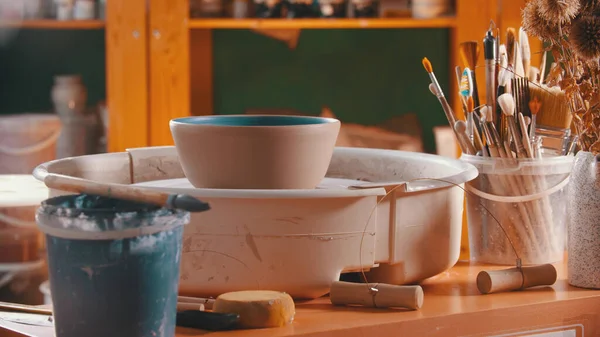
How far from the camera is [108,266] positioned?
752 mm

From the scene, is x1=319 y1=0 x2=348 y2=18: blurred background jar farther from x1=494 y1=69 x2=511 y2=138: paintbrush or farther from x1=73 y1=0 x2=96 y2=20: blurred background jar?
x1=494 y1=69 x2=511 y2=138: paintbrush

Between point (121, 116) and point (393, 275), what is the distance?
1405 mm

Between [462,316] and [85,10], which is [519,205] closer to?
[462,316]

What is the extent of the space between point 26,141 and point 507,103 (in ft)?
4.96

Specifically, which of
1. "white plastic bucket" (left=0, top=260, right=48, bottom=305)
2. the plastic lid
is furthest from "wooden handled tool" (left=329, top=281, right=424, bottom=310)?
"white plastic bucket" (left=0, top=260, right=48, bottom=305)

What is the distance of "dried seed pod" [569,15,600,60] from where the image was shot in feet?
3.25

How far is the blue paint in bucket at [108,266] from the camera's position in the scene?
75cm

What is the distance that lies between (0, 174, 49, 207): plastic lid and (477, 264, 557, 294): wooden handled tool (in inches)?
48.1

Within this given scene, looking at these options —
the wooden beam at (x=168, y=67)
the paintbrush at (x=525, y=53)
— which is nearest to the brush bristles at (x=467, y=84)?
the paintbrush at (x=525, y=53)

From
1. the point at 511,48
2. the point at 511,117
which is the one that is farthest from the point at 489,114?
the point at 511,48

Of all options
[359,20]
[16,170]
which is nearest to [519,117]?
[359,20]

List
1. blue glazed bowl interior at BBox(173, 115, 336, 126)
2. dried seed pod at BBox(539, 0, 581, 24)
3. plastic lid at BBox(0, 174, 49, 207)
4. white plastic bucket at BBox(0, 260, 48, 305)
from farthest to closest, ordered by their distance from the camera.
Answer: white plastic bucket at BBox(0, 260, 48, 305) → plastic lid at BBox(0, 174, 49, 207) → blue glazed bowl interior at BBox(173, 115, 336, 126) → dried seed pod at BBox(539, 0, 581, 24)

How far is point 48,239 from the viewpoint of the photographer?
783 mm

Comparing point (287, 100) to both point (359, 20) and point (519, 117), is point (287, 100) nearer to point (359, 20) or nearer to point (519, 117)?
point (359, 20)
